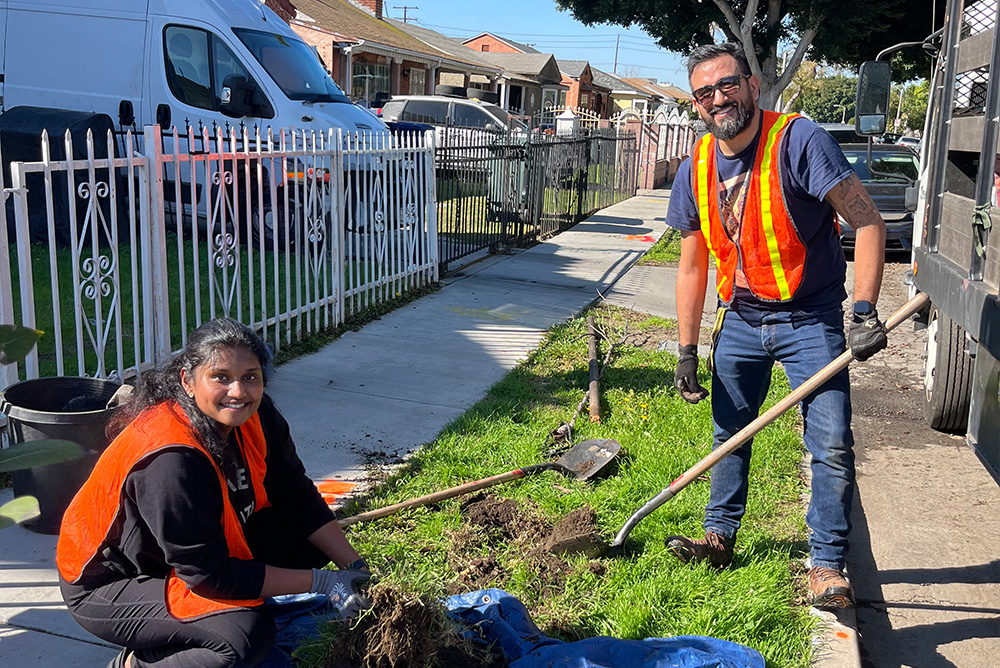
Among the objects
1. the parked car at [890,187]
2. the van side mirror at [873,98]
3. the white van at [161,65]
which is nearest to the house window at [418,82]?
the parked car at [890,187]

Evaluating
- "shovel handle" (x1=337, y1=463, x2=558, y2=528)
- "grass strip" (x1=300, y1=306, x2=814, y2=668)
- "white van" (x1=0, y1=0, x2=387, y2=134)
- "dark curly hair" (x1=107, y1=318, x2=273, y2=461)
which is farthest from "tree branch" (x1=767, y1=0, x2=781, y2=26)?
"dark curly hair" (x1=107, y1=318, x2=273, y2=461)

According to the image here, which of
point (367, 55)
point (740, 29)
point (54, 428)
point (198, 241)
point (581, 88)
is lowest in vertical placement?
point (54, 428)

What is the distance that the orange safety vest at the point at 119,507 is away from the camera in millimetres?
2467

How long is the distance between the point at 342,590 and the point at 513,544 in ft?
4.17

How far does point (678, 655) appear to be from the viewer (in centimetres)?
289

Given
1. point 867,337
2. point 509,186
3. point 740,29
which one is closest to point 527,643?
point 867,337

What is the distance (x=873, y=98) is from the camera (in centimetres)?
601

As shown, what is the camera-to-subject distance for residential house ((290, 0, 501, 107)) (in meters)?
24.8

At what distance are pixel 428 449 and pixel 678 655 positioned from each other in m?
2.23

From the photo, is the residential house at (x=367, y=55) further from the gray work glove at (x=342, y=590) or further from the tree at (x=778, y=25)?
the gray work glove at (x=342, y=590)

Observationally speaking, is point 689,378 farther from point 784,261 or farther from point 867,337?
point 867,337

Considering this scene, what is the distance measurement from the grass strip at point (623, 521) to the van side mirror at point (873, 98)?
6.00 ft

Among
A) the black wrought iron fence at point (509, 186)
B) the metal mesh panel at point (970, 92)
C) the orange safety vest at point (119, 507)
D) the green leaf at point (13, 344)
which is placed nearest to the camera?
the green leaf at point (13, 344)

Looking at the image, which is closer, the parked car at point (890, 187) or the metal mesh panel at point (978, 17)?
the metal mesh panel at point (978, 17)
